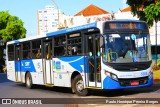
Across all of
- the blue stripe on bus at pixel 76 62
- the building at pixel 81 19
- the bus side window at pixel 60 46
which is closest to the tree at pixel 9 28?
the building at pixel 81 19

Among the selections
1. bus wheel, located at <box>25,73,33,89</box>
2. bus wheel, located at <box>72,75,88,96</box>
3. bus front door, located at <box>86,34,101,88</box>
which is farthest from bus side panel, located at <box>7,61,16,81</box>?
bus front door, located at <box>86,34,101,88</box>

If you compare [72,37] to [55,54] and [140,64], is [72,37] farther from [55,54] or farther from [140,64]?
[140,64]

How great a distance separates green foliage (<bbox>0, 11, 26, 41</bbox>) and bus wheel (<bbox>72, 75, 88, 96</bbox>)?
6206 centimetres

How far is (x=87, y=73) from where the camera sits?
1522cm

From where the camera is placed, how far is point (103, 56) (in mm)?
14359

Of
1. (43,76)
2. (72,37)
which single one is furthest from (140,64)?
(43,76)

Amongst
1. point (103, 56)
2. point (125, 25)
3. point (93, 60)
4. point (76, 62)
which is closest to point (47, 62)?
point (76, 62)

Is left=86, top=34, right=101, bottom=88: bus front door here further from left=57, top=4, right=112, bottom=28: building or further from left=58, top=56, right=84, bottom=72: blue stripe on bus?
left=57, top=4, right=112, bottom=28: building

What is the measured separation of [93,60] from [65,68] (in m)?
2.41

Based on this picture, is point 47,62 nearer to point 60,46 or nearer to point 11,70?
point 60,46

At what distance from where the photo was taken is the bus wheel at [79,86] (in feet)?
51.2

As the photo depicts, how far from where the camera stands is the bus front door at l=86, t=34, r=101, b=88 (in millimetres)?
14664

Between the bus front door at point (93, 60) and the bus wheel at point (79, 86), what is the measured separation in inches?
23.3

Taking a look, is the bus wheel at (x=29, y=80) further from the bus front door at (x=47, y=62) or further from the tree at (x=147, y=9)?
the tree at (x=147, y=9)
